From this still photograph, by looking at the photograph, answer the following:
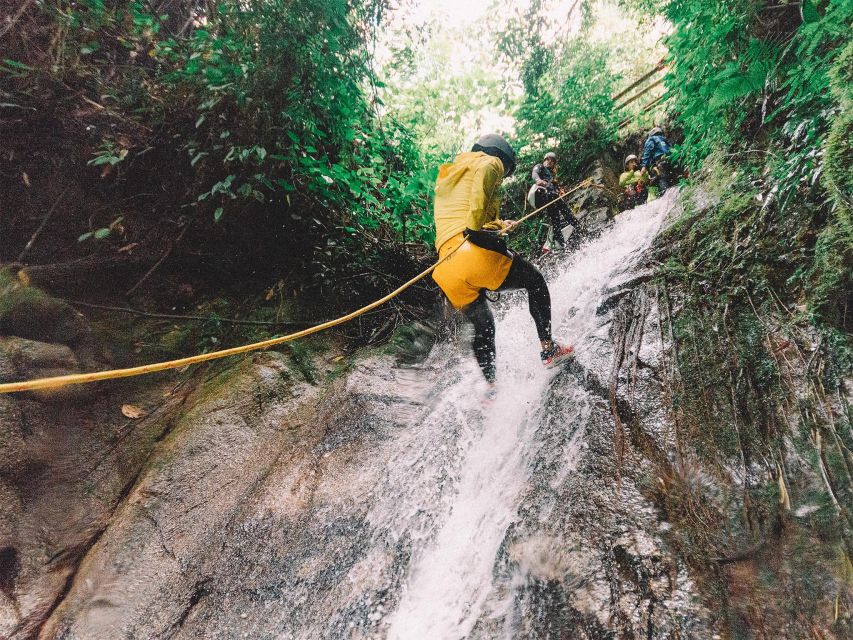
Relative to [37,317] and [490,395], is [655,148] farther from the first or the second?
[37,317]

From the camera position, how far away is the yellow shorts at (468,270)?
2824 millimetres

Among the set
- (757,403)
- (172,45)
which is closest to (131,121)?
(172,45)

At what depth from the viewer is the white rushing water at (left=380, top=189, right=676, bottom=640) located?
1.95m

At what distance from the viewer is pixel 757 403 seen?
1.88 m

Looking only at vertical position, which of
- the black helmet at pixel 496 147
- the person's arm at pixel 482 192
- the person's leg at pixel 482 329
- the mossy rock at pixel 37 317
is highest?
the mossy rock at pixel 37 317

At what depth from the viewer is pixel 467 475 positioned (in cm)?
272

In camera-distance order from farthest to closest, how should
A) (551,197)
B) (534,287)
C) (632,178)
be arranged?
1. (632,178)
2. (551,197)
3. (534,287)

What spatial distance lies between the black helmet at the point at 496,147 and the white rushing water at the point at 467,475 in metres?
1.77

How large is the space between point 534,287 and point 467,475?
5.37ft

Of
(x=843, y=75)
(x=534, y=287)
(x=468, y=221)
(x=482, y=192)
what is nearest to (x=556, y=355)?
(x=534, y=287)

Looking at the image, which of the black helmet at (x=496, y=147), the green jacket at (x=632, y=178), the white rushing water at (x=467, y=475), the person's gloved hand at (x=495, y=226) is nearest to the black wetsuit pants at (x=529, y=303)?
the person's gloved hand at (x=495, y=226)

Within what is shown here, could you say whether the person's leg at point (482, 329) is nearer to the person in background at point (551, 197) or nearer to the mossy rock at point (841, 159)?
the mossy rock at point (841, 159)

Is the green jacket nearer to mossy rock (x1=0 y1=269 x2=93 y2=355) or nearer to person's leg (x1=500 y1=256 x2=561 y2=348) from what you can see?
person's leg (x1=500 y1=256 x2=561 y2=348)

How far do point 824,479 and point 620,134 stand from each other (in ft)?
35.4
